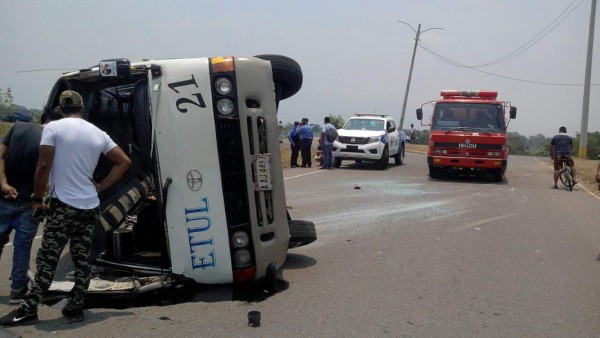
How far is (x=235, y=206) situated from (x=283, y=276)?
1.37 metres

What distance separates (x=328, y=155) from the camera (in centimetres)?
2072

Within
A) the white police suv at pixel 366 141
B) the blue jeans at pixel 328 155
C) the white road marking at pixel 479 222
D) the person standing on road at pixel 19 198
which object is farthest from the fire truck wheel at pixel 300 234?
the white police suv at pixel 366 141

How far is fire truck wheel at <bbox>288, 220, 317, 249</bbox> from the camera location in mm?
6914

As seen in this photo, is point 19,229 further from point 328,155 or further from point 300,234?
point 328,155

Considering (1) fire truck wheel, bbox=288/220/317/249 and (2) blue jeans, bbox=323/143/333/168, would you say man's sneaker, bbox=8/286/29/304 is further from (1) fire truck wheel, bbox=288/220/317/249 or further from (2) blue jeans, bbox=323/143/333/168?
(2) blue jeans, bbox=323/143/333/168

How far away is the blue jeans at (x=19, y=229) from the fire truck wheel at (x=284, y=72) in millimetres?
2720

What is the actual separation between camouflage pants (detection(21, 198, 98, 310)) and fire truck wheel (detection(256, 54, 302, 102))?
254cm

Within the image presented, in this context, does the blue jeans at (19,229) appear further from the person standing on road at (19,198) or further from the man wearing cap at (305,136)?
the man wearing cap at (305,136)

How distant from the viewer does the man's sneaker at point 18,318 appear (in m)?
4.68

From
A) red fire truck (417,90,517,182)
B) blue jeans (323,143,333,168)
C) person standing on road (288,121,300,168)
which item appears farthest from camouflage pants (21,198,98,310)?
person standing on road (288,121,300,168)

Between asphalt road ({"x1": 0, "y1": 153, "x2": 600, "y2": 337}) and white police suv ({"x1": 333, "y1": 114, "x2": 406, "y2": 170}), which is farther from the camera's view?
white police suv ({"x1": 333, "y1": 114, "x2": 406, "y2": 170})

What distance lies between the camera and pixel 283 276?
640cm

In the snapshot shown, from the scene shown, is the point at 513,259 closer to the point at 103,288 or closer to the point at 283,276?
the point at 283,276

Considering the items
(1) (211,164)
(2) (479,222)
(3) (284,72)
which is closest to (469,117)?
(2) (479,222)
